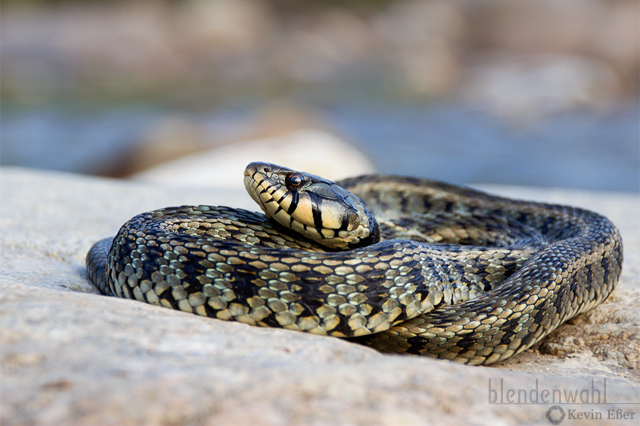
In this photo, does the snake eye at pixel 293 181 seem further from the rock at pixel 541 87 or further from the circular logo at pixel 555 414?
the rock at pixel 541 87

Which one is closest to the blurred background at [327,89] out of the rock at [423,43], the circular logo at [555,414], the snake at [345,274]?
the rock at [423,43]

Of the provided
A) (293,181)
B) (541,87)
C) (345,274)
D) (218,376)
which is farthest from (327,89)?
(218,376)

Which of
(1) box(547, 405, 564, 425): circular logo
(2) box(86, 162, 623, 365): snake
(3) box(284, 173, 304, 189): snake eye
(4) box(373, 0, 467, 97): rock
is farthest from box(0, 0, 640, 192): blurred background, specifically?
(1) box(547, 405, 564, 425): circular logo

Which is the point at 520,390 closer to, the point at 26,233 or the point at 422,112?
the point at 26,233

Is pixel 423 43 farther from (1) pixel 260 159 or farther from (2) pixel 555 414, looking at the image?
(2) pixel 555 414

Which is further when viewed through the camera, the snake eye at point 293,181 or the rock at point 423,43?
the rock at point 423,43
